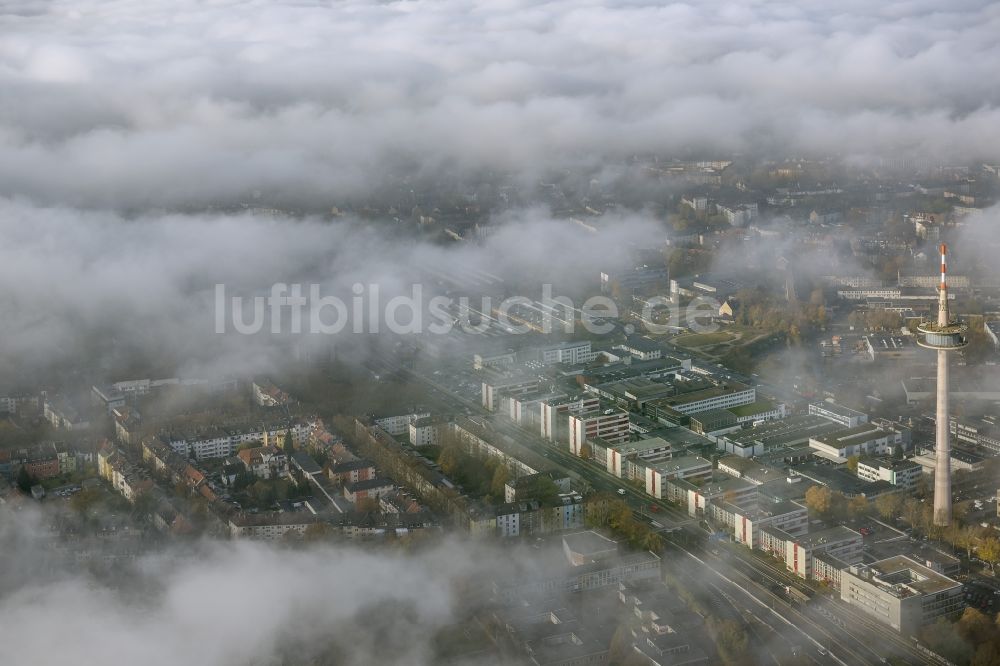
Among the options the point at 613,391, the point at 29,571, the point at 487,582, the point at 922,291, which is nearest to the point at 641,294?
the point at 922,291

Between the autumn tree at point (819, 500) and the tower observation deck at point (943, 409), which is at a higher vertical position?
the tower observation deck at point (943, 409)

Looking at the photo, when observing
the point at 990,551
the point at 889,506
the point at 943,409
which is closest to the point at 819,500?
the point at 889,506

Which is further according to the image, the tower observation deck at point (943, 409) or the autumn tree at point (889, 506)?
the autumn tree at point (889, 506)

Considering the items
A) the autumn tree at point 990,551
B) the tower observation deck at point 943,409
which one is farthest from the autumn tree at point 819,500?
the autumn tree at point 990,551

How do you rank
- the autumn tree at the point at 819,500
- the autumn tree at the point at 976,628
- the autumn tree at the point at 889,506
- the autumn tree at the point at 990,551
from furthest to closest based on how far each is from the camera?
the autumn tree at the point at 819,500 < the autumn tree at the point at 889,506 < the autumn tree at the point at 990,551 < the autumn tree at the point at 976,628

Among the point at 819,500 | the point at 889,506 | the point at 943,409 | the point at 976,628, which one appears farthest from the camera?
the point at 819,500

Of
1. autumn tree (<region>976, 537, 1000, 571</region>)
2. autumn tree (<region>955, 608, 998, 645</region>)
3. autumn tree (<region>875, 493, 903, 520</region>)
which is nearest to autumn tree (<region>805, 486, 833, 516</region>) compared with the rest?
autumn tree (<region>875, 493, 903, 520</region>)

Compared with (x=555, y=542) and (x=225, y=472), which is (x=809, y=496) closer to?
(x=555, y=542)

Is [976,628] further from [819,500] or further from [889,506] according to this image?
[819,500]

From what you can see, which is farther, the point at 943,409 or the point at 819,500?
the point at 819,500

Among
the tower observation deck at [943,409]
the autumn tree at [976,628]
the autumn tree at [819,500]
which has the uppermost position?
the tower observation deck at [943,409]

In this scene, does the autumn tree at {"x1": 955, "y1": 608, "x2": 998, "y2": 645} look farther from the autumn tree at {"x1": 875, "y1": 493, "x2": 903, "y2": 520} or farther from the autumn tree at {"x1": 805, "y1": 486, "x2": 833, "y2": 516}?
the autumn tree at {"x1": 805, "y1": 486, "x2": 833, "y2": 516}

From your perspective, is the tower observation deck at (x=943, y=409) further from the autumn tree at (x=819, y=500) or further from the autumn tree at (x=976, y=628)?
the autumn tree at (x=976, y=628)
